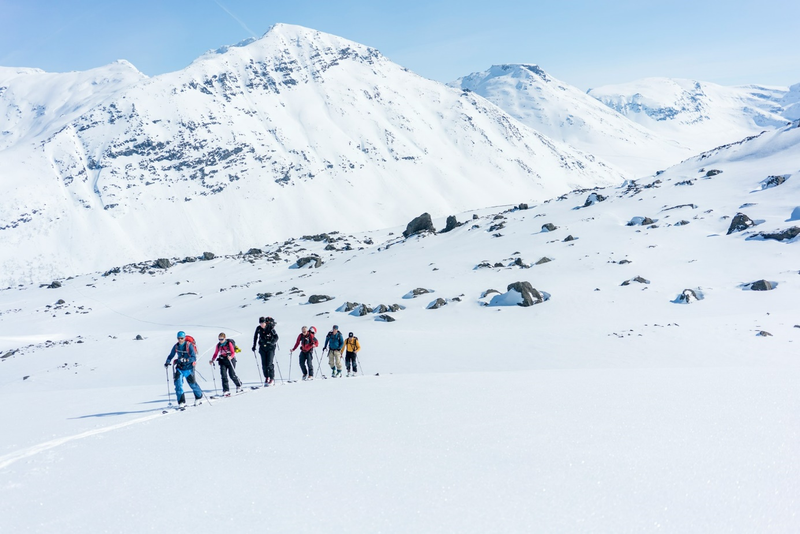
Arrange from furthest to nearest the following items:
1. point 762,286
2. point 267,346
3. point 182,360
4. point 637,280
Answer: point 637,280 < point 762,286 < point 267,346 < point 182,360

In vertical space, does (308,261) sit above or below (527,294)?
above

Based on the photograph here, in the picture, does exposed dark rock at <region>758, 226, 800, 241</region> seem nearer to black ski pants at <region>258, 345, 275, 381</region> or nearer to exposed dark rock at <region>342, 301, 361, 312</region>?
exposed dark rock at <region>342, 301, 361, 312</region>

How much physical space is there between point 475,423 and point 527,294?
1899 cm

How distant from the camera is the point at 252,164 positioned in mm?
149750

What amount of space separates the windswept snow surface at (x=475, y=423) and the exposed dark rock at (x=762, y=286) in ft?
1.19

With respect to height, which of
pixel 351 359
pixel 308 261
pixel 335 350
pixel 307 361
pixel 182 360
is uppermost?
pixel 308 261

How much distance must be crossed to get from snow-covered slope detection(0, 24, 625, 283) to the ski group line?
110 meters

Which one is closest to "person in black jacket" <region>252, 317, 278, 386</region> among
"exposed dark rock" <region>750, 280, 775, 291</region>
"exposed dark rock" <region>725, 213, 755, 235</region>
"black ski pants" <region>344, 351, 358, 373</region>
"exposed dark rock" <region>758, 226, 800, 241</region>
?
"black ski pants" <region>344, 351, 358, 373</region>

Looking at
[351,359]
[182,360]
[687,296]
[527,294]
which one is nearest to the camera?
[182,360]

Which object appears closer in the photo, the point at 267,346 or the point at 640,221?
the point at 267,346

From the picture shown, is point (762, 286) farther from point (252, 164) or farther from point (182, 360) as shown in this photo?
point (252, 164)

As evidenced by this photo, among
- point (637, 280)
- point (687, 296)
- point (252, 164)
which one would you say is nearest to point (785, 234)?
point (637, 280)

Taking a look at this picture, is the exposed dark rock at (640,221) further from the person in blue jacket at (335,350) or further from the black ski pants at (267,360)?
the black ski pants at (267,360)

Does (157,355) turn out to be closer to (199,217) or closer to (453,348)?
(453,348)
